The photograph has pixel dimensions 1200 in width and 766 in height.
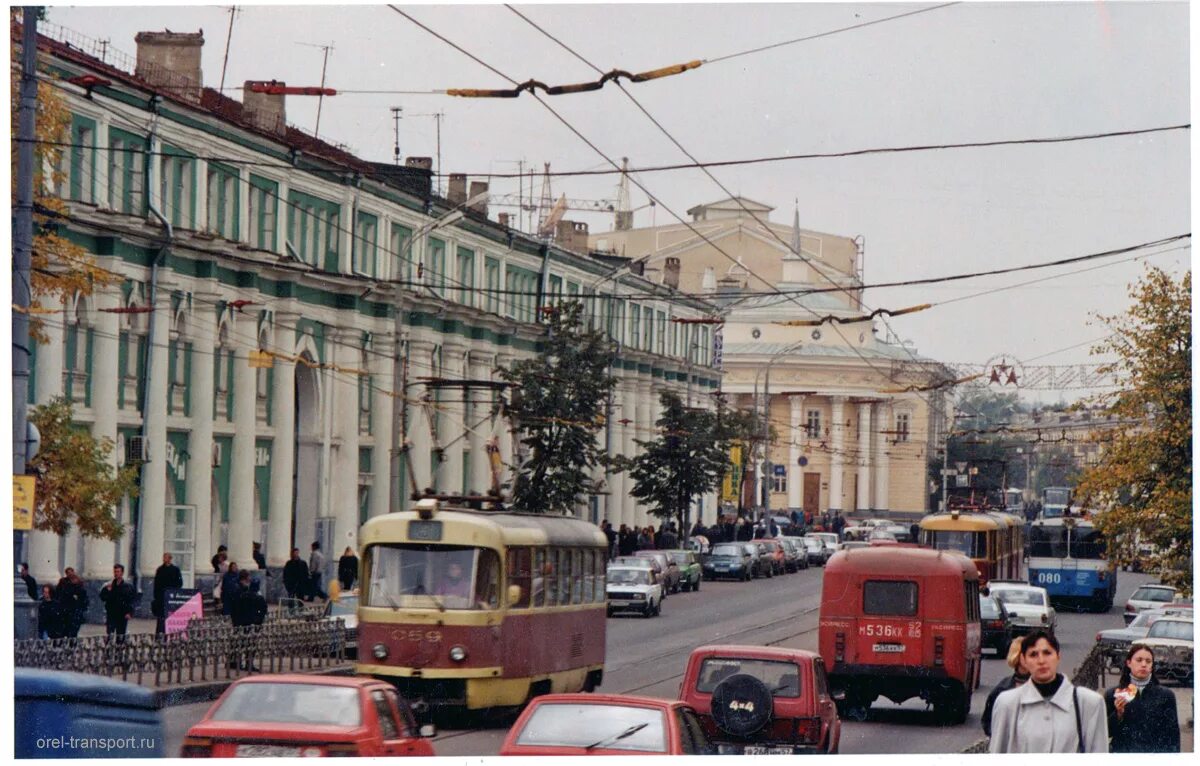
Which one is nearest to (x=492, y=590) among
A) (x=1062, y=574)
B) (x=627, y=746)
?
(x=627, y=746)

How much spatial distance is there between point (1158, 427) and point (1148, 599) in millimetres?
17162

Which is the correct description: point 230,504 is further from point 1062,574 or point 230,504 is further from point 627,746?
point 627,746

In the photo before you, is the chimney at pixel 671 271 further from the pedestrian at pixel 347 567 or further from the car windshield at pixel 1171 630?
the car windshield at pixel 1171 630

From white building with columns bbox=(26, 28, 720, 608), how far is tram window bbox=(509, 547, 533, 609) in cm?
756

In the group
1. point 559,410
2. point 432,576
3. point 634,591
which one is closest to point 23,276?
point 432,576

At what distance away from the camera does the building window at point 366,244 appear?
54.2 metres

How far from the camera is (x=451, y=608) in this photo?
2370cm

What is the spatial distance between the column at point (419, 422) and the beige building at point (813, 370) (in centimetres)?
5767

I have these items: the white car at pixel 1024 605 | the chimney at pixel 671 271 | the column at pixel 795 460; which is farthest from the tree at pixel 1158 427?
the column at pixel 795 460

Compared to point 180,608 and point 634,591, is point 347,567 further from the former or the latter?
point 180,608

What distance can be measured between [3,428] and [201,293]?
2369cm

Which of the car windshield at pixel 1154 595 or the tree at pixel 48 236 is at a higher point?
the tree at pixel 48 236

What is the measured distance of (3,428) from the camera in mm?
22047

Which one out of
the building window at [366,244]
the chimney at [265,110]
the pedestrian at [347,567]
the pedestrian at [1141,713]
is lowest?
the pedestrian at [347,567]
